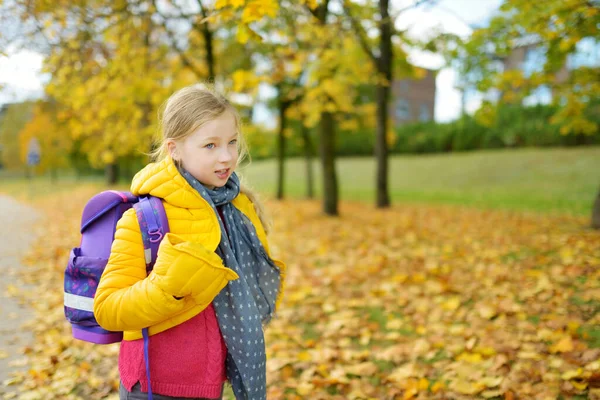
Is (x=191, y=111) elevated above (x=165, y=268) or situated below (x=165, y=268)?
above

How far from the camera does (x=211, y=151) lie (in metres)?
1.81

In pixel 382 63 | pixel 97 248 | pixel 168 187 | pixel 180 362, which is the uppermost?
pixel 382 63

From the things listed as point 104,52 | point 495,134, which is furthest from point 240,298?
point 495,134

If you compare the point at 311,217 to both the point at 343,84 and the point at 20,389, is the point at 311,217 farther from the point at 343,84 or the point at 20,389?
the point at 20,389

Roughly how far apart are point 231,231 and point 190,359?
50 cm

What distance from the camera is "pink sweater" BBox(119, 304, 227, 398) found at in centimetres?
182

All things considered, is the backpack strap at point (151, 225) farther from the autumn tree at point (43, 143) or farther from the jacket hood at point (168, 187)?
the autumn tree at point (43, 143)

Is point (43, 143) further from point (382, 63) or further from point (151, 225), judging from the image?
point (151, 225)

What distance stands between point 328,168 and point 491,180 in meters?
11.8

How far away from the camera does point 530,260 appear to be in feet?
19.1

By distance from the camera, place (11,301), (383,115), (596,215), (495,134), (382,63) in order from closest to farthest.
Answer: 1. (11,301)
2. (596,215)
3. (382,63)
4. (383,115)
5. (495,134)

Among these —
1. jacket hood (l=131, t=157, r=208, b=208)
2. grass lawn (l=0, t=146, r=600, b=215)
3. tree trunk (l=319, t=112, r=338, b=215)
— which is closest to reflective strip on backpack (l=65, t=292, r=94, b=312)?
jacket hood (l=131, t=157, r=208, b=208)

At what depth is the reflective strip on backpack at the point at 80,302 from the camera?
68.3 inches

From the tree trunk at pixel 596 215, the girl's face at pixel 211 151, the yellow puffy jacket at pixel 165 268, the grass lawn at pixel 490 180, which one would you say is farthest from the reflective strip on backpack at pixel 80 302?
the grass lawn at pixel 490 180
